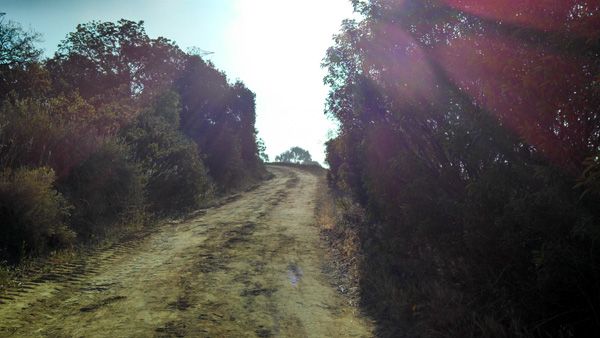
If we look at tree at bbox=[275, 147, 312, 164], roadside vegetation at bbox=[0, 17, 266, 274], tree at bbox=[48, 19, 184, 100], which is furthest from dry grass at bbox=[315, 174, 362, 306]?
tree at bbox=[275, 147, 312, 164]

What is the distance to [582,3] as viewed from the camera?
4.48m

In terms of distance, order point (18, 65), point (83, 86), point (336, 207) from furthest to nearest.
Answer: point (83, 86), point (18, 65), point (336, 207)

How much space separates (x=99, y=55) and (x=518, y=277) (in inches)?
1291

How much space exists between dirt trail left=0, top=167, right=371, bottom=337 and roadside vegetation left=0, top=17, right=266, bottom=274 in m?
1.30

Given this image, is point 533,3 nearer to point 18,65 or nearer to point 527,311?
point 527,311

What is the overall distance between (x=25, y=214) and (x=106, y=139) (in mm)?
5047

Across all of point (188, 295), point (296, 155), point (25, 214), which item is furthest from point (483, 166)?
point (296, 155)

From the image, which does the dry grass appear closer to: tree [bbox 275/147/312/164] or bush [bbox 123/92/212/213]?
bush [bbox 123/92/212/213]

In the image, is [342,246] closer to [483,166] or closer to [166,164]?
[483,166]

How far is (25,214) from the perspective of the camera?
28.3ft

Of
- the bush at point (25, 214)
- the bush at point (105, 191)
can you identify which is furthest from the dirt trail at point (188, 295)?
the bush at point (105, 191)

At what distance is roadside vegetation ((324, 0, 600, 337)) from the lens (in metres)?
4.45

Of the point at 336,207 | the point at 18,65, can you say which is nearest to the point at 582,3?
the point at 336,207

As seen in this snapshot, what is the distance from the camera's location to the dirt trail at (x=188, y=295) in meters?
5.69
